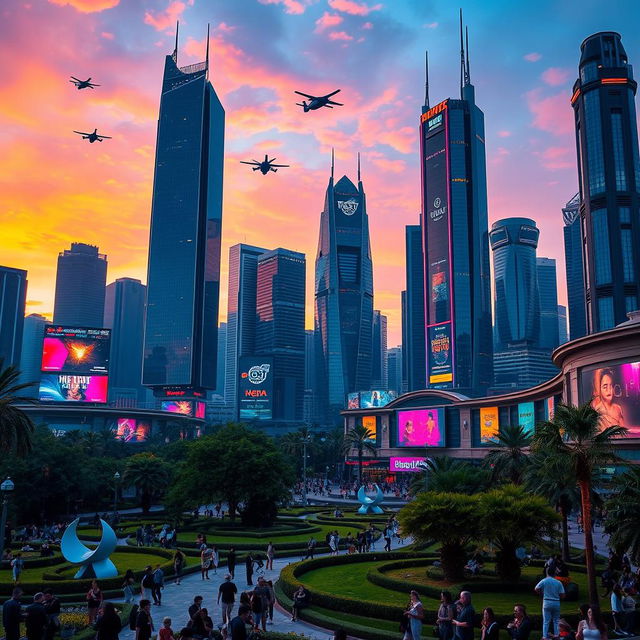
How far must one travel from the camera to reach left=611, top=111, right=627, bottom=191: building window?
448 ft

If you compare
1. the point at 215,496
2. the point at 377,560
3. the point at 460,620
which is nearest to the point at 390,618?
the point at 460,620

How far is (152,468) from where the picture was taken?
225 feet

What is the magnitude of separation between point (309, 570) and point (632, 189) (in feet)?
429

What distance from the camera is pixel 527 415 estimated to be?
8800 cm

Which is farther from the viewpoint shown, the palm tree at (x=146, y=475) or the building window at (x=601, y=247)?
the building window at (x=601, y=247)

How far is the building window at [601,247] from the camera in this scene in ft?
444

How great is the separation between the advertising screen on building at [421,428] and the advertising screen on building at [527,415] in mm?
19508

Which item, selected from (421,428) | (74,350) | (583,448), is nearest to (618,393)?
(583,448)

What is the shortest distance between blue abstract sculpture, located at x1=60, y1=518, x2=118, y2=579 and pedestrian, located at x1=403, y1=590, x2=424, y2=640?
61.4ft

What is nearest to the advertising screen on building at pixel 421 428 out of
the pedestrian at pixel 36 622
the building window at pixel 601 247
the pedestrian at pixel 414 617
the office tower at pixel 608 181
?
the office tower at pixel 608 181

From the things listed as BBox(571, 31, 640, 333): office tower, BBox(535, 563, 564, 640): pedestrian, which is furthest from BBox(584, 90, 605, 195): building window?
BBox(535, 563, 564, 640): pedestrian

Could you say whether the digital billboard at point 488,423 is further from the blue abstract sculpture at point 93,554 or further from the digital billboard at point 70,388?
the digital billboard at point 70,388

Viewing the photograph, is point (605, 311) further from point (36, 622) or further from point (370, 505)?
point (36, 622)

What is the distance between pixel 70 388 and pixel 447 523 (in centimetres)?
13146
